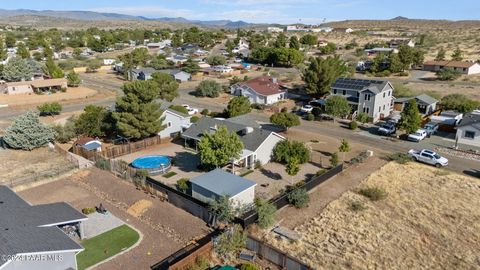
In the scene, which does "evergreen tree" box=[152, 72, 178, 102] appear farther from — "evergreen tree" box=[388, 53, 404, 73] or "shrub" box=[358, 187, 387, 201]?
"evergreen tree" box=[388, 53, 404, 73]

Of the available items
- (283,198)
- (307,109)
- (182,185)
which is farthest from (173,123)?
(307,109)

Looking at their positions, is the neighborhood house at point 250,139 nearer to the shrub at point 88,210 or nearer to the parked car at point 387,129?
the shrub at point 88,210

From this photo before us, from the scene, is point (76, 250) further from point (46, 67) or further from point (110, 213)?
point (46, 67)

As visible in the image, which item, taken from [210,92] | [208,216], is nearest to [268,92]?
[210,92]

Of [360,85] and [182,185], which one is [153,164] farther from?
[360,85]

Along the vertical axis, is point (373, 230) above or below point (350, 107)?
below

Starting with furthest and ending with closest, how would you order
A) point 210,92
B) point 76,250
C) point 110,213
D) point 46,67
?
point 46,67 → point 210,92 → point 110,213 → point 76,250
